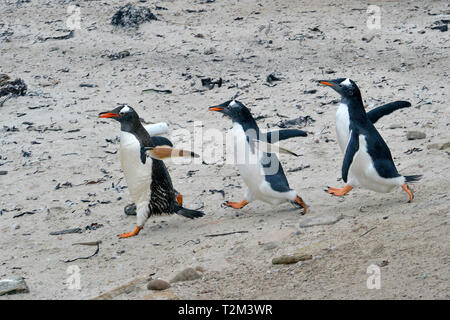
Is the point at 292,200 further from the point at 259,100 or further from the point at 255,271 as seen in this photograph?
the point at 259,100

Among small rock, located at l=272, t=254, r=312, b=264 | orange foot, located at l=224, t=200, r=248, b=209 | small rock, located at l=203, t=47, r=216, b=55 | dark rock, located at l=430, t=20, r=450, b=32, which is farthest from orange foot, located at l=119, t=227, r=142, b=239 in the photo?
dark rock, located at l=430, t=20, r=450, b=32

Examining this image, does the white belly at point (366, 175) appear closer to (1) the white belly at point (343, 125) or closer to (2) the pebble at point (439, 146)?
(1) the white belly at point (343, 125)

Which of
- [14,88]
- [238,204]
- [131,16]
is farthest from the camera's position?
[131,16]

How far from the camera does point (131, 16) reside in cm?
997

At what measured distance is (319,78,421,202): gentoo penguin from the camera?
4852 mm

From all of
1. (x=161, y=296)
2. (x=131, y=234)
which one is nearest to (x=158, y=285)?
(x=161, y=296)

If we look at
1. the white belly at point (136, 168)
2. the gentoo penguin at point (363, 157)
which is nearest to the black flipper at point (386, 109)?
the gentoo penguin at point (363, 157)

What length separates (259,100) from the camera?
7625 mm

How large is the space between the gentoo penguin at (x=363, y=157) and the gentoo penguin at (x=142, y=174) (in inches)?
45.5

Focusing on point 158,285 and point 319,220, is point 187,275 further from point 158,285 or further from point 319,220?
point 319,220

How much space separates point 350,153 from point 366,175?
0.20 metres

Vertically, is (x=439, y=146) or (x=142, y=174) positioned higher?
(x=142, y=174)

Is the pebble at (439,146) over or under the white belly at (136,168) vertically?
under

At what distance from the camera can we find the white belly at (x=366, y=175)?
4859 mm
